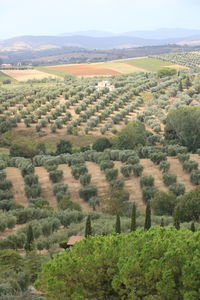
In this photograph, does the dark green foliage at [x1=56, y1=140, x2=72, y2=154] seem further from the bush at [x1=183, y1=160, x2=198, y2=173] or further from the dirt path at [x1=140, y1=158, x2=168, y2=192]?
the bush at [x1=183, y1=160, x2=198, y2=173]

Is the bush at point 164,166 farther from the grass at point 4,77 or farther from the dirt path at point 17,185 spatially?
the grass at point 4,77

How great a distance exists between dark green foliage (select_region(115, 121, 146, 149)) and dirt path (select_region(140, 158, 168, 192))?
8.37 meters

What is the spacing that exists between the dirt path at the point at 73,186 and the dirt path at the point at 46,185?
1468 mm

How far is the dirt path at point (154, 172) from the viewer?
4039cm

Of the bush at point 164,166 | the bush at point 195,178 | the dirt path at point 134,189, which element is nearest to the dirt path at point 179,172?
the bush at point 195,178

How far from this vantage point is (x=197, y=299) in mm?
14836

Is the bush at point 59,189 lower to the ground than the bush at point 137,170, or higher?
lower

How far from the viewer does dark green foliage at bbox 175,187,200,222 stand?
30.7m

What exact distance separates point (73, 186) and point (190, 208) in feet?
42.2

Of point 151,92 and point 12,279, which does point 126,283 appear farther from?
point 151,92

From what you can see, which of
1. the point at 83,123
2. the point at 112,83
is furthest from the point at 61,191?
the point at 112,83

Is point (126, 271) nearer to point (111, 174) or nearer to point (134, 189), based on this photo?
point (134, 189)

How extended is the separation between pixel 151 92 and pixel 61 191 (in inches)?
2285

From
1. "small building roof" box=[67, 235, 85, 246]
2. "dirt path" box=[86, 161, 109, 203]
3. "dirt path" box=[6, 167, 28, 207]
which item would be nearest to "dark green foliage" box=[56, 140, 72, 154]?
"dirt path" box=[86, 161, 109, 203]
